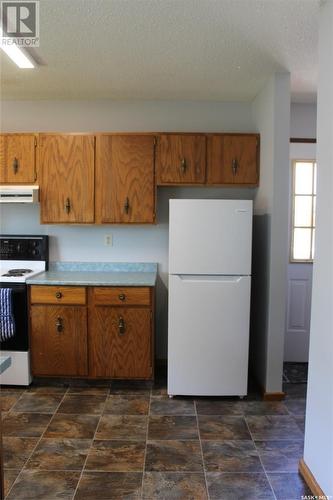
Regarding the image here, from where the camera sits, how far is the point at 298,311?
11.9ft

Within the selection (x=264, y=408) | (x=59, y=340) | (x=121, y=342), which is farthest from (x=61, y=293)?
(x=264, y=408)

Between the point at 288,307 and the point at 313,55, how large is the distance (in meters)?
2.20

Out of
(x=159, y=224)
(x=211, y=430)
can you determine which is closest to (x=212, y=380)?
(x=211, y=430)

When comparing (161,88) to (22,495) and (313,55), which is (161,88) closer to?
(313,55)

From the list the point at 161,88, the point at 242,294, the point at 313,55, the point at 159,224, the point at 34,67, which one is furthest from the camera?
the point at 159,224

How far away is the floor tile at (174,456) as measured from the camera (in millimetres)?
2084

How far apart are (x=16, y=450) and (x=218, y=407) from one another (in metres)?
1.41

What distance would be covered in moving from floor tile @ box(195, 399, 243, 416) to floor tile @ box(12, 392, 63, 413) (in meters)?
1.08

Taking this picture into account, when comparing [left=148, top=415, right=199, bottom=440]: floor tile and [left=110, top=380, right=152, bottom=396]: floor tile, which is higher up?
[left=110, top=380, right=152, bottom=396]: floor tile

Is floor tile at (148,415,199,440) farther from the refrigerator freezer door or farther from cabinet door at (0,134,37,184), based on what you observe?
cabinet door at (0,134,37,184)

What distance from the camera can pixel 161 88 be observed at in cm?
308

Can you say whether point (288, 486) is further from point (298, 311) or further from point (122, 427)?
point (298, 311)

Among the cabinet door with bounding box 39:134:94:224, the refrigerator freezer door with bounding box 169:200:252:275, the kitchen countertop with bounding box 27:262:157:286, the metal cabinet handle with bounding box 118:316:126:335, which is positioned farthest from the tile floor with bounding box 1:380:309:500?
the cabinet door with bounding box 39:134:94:224

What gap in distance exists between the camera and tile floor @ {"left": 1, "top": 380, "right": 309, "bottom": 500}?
1.93m
